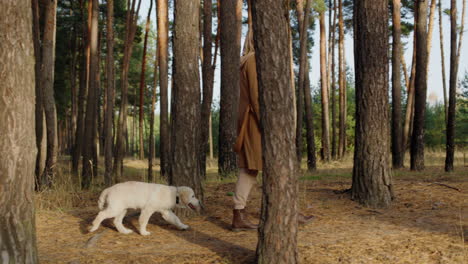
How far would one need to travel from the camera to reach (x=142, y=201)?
5223 mm

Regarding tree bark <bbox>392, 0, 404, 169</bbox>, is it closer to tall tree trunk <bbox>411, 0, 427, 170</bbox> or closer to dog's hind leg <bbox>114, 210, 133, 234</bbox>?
tall tree trunk <bbox>411, 0, 427, 170</bbox>

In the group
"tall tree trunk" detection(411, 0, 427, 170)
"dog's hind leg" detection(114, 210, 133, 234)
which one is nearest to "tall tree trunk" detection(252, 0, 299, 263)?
"dog's hind leg" detection(114, 210, 133, 234)

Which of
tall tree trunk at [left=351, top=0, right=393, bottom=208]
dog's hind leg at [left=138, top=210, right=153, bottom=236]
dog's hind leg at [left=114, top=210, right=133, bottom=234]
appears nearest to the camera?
dog's hind leg at [left=138, top=210, right=153, bottom=236]

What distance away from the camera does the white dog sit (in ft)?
16.9

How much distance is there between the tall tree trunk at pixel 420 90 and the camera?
36.9 feet

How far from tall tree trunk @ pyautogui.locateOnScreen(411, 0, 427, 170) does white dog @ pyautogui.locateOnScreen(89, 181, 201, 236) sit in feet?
26.4

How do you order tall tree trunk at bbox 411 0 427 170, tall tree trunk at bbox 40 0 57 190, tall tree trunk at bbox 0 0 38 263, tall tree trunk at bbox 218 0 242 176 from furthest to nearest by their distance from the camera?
tall tree trunk at bbox 40 0 57 190
tall tree trunk at bbox 218 0 242 176
tall tree trunk at bbox 411 0 427 170
tall tree trunk at bbox 0 0 38 263

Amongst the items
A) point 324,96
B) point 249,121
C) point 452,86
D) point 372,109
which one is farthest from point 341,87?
point 249,121

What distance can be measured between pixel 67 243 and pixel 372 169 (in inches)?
167

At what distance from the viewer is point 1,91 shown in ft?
11.7

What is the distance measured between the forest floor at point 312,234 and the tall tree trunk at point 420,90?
4.35 meters

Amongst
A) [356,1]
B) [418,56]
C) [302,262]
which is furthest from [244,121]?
[418,56]

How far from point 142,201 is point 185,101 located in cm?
162

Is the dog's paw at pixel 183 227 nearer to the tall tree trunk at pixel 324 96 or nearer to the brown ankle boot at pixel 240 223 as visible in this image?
the brown ankle boot at pixel 240 223
